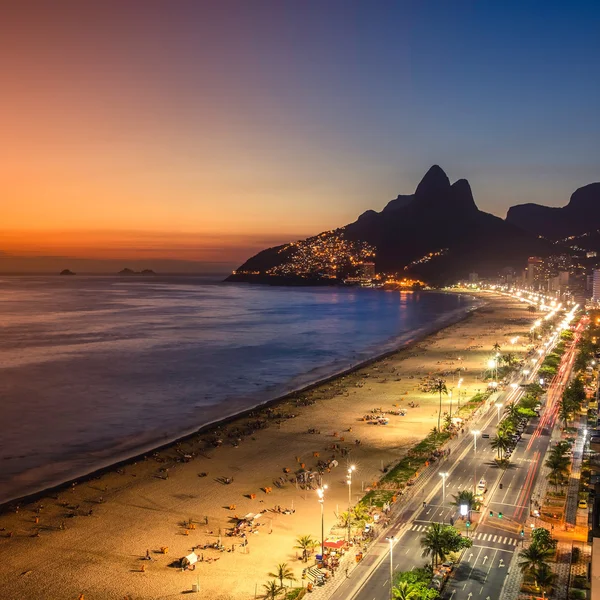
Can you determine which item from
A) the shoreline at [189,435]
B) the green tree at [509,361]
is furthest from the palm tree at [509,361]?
the shoreline at [189,435]

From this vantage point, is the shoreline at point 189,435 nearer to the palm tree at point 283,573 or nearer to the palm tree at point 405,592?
the palm tree at point 283,573

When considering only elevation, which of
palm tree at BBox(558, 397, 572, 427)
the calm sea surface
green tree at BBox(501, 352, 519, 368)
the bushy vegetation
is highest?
palm tree at BBox(558, 397, 572, 427)

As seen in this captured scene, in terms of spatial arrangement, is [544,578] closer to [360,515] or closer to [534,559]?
[534,559]

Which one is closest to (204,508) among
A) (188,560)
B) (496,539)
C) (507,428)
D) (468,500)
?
(188,560)

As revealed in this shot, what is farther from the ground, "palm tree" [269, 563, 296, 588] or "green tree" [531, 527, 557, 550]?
"green tree" [531, 527, 557, 550]

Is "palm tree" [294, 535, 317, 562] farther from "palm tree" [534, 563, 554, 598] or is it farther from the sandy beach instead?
"palm tree" [534, 563, 554, 598]

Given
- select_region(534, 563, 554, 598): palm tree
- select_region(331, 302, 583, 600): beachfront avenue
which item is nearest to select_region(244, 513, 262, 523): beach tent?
select_region(331, 302, 583, 600): beachfront avenue
